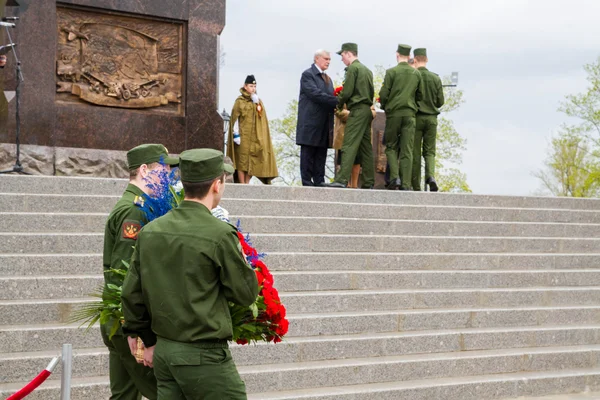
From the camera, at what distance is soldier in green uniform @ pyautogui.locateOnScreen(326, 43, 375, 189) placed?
12398mm

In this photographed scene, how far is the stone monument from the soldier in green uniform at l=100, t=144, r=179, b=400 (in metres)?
7.37

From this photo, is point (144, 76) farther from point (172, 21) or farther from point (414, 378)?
point (414, 378)

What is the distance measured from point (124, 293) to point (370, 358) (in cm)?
407

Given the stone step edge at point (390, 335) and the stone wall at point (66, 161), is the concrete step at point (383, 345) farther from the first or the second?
the stone wall at point (66, 161)

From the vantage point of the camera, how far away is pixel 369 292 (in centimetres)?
856

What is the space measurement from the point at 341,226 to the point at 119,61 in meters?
4.48

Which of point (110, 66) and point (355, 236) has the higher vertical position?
point (110, 66)

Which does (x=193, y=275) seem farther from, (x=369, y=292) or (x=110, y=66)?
(x=110, y=66)

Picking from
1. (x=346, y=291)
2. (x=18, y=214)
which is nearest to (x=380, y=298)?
(x=346, y=291)

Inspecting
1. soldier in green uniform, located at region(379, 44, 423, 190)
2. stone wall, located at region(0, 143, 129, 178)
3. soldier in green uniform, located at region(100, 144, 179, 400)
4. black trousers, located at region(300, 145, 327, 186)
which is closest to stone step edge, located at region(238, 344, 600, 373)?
soldier in green uniform, located at region(100, 144, 179, 400)

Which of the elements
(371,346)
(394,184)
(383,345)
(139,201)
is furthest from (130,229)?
(394,184)

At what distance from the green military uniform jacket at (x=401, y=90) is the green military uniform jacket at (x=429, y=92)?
0.21m

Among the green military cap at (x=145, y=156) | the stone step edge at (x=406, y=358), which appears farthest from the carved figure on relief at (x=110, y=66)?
the green military cap at (x=145, y=156)

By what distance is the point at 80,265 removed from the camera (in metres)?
7.86
